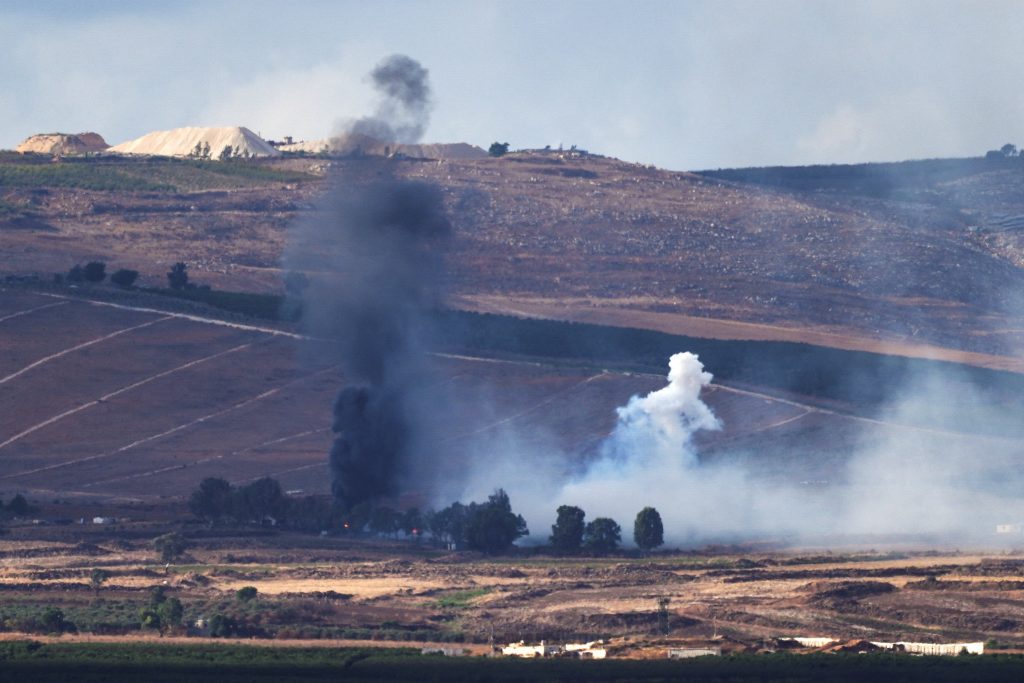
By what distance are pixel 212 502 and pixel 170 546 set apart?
41.8ft

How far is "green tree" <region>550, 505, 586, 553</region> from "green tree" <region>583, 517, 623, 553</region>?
21.3 inches

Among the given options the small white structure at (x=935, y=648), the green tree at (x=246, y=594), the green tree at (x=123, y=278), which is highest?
the green tree at (x=123, y=278)

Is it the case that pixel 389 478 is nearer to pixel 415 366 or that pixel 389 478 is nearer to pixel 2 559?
pixel 415 366

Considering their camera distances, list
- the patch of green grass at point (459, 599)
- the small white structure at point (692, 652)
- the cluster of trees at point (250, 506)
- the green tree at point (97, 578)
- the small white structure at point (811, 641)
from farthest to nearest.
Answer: the cluster of trees at point (250, 506) → the green tree at point (97, 578) → the patch of green grass at point (459, 599) → the small white structure at point (811, 641) → the small white structure at point (692, 652)

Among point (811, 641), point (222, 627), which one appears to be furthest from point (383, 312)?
point (811, 641)

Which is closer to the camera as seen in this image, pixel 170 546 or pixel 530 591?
pixel 530 591

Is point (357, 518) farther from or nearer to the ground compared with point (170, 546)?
farther from the ground

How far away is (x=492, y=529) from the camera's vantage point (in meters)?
107

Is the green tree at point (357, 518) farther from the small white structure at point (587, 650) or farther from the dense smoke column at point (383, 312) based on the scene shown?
the small white structure at point (587, 650)

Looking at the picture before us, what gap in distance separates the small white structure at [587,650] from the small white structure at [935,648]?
10.1m

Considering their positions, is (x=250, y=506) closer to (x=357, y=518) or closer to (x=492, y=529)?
(x=357, y=518)

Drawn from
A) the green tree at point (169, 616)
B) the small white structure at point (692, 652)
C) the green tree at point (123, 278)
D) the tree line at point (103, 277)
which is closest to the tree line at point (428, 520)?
the green tree at point (169, 616)

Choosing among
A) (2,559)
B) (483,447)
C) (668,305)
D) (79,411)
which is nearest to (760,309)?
(668,305)

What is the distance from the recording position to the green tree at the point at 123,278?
164 m
